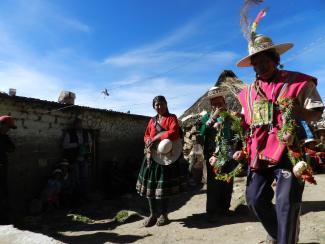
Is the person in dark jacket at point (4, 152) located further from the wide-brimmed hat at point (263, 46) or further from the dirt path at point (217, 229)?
the wide-brimmed hat at point (263, 46)

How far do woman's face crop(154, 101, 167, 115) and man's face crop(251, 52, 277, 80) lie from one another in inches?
112

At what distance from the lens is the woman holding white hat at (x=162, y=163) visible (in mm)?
5680

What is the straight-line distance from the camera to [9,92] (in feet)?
25.7

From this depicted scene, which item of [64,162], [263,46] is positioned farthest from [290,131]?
[64,162]

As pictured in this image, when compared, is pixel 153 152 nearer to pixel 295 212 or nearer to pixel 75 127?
pixel 295 212

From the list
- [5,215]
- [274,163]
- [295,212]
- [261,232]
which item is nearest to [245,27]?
[274,163]

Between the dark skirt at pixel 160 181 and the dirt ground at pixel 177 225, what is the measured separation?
55 cm

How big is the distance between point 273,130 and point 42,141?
643cm

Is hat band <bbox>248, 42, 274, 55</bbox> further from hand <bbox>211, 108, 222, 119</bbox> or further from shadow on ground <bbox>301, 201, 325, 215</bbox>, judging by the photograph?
shadow on ground <bbox>301, 201, 325, 215</bbox>

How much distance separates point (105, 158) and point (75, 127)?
6.03ft

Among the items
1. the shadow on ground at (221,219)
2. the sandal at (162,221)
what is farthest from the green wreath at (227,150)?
the sandal at (162,221)

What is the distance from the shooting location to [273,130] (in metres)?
2.94

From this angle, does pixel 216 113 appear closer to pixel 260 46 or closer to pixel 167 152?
pixel 167 152

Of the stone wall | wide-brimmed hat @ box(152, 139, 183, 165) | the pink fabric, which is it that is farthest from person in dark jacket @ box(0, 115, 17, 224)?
the pink fabric
